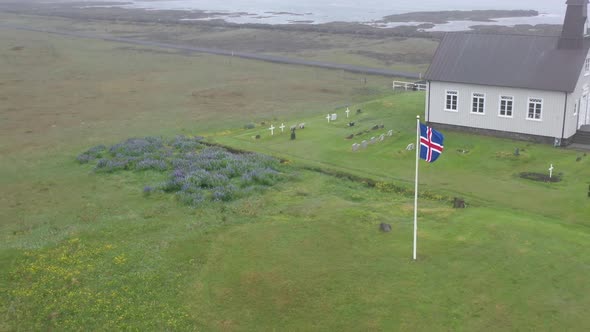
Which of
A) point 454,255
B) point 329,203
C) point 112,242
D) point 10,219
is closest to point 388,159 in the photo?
point 329,203

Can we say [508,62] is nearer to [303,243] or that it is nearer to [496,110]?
[496,110]

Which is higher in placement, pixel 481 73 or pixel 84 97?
pixel 481 73

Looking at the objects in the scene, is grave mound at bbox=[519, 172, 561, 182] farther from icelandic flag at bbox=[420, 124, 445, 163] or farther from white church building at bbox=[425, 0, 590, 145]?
icelandic flag at bbox=[420, 124, 445, 163]

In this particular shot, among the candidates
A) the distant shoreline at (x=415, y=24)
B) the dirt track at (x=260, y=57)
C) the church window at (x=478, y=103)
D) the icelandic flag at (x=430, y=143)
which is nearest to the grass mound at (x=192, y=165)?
the icelandic flag at (x=430, y=143)

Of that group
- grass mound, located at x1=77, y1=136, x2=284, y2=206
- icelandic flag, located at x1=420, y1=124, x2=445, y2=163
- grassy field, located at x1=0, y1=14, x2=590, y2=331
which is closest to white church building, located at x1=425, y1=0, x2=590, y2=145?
grassy field, located at x1=0, y1=14, x2=590, y2=331

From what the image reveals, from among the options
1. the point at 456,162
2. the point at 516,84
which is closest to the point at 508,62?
the point at 516,84

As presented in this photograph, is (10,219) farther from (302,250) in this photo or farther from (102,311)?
(302,250)
